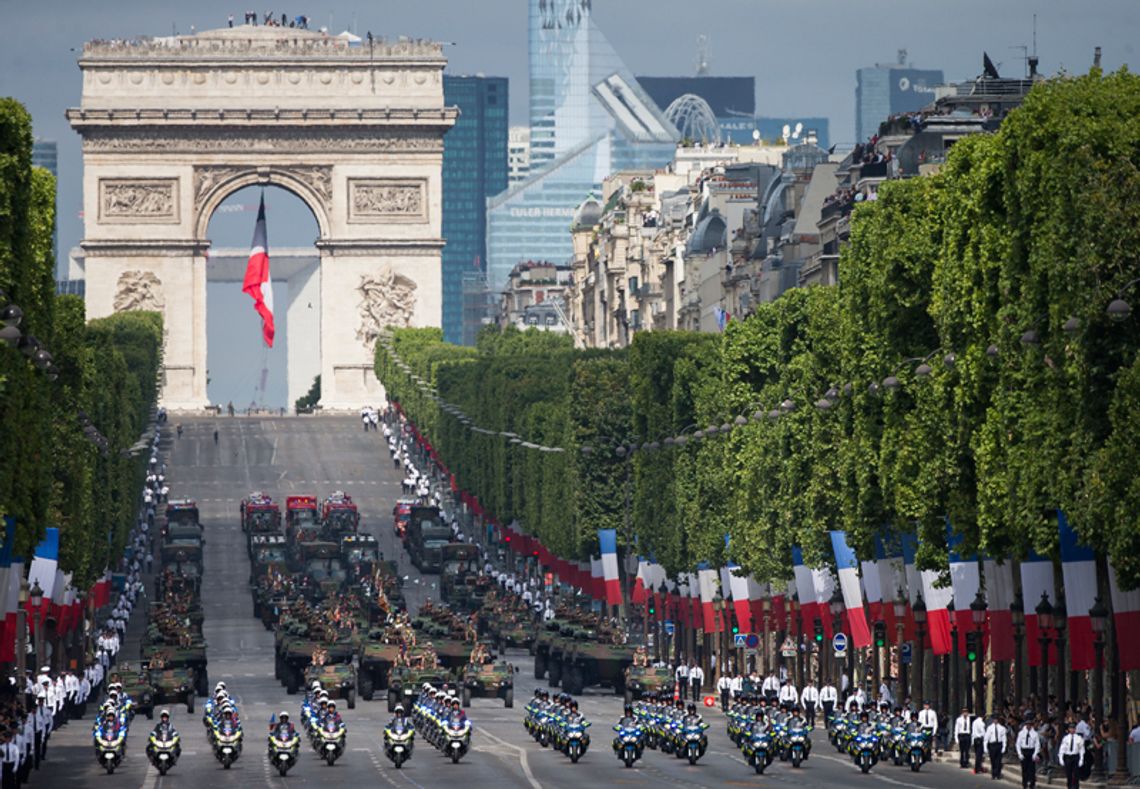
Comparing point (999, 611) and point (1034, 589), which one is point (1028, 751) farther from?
point (999, 611)

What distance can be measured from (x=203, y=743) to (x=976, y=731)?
66.3 ft

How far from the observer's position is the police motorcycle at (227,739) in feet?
209

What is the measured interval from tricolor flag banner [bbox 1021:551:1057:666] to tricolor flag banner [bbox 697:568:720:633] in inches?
1395

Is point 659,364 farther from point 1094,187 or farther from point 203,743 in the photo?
point 1094,187

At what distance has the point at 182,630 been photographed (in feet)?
304

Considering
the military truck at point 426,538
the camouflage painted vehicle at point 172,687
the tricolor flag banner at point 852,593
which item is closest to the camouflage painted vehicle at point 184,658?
the camouflage painted vehicle at point 172,687

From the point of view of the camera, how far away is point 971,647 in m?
65.0

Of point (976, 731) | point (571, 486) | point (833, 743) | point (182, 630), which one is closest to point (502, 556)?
point (571, 486)

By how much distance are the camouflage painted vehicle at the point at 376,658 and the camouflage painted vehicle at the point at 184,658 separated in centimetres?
430

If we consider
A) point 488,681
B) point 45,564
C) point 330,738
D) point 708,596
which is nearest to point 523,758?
point 330,738

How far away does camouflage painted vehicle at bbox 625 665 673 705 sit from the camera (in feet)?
265

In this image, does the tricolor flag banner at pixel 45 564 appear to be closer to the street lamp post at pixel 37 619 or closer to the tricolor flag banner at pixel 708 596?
the street lamp post at pixel 37 619

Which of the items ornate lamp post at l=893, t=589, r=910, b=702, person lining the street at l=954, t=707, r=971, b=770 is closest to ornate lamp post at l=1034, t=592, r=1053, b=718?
person lining the street at l=954, t=707, r=971, b=770

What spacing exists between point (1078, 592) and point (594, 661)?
117 feet
